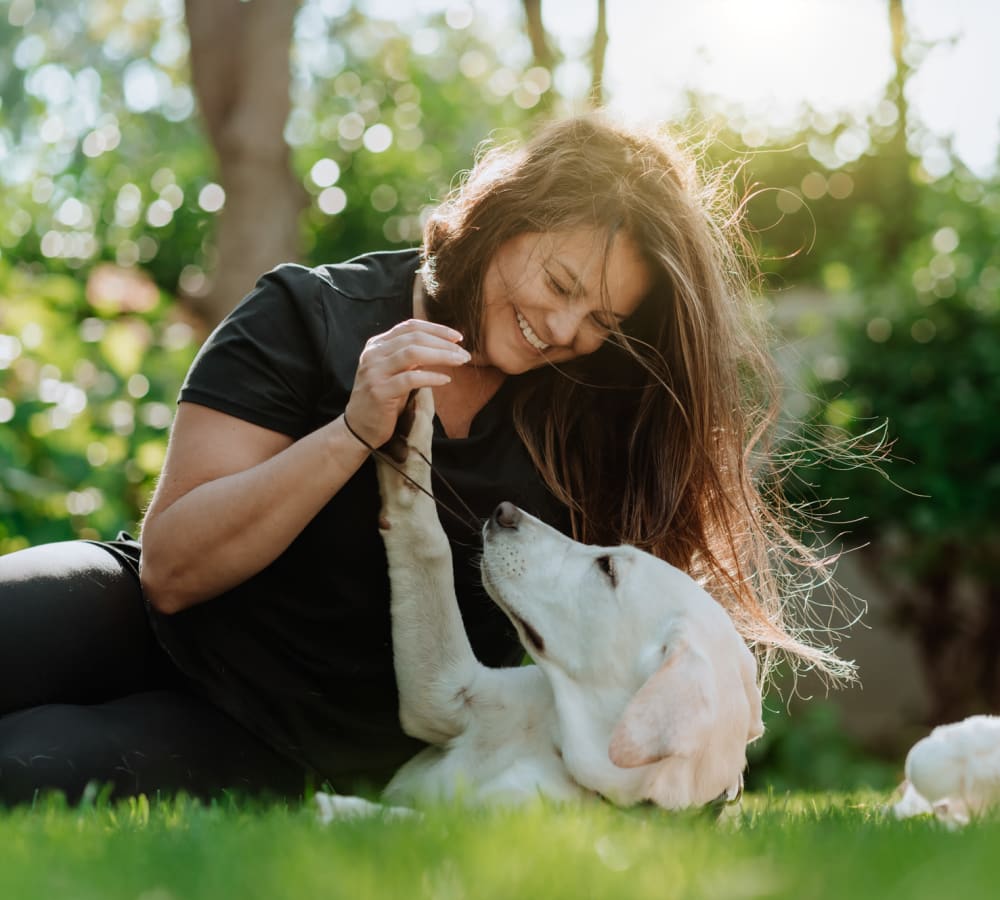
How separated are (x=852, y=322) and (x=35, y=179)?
379 inches

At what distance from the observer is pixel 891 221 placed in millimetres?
9906

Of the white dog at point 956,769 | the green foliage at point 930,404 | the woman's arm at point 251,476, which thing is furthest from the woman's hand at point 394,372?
the green foliage at point 930,404

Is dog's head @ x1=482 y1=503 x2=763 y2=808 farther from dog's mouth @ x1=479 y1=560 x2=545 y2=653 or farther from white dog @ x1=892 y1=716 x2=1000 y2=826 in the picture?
white dog @ x1=892 y1=716 x2=1000 y2=826

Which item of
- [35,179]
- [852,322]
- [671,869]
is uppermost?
[35,179]

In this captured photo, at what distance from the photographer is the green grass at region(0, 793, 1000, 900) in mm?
1333

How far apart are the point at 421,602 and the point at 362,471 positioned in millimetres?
340

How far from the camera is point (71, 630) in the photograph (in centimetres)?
271

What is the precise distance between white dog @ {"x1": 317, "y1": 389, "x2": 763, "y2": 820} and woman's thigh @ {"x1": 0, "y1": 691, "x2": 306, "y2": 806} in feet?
1.09

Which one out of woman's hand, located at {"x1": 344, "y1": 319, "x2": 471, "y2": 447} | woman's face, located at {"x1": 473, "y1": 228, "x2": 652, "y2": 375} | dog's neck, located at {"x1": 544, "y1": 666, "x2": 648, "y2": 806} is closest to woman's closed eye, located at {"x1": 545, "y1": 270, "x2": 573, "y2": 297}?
woman's face, located at {"x1": 473, "y1": 228, "x2": 652, "y2": 375}

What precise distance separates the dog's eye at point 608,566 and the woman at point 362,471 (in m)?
0.36

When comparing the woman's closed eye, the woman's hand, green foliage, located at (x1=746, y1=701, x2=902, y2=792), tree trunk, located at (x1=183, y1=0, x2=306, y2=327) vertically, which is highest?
tree trunk, located at (x1=183, y1=0, x2=306, y2=327)

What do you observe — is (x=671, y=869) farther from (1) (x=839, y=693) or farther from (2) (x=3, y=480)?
(1) (x=839, y=693)

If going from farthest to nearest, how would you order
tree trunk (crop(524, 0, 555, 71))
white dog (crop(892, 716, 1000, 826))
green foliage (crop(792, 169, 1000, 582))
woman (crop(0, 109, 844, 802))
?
tree trunk (crop(524, 0, 555, 71)), green foliage (crop(792, 169, 1000, 582)), white dog (crop(892, 716, 1000, 826)), woman (crop(0, 109, 844, 802))

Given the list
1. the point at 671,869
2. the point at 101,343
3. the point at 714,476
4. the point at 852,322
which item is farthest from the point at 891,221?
the point at 671,869
